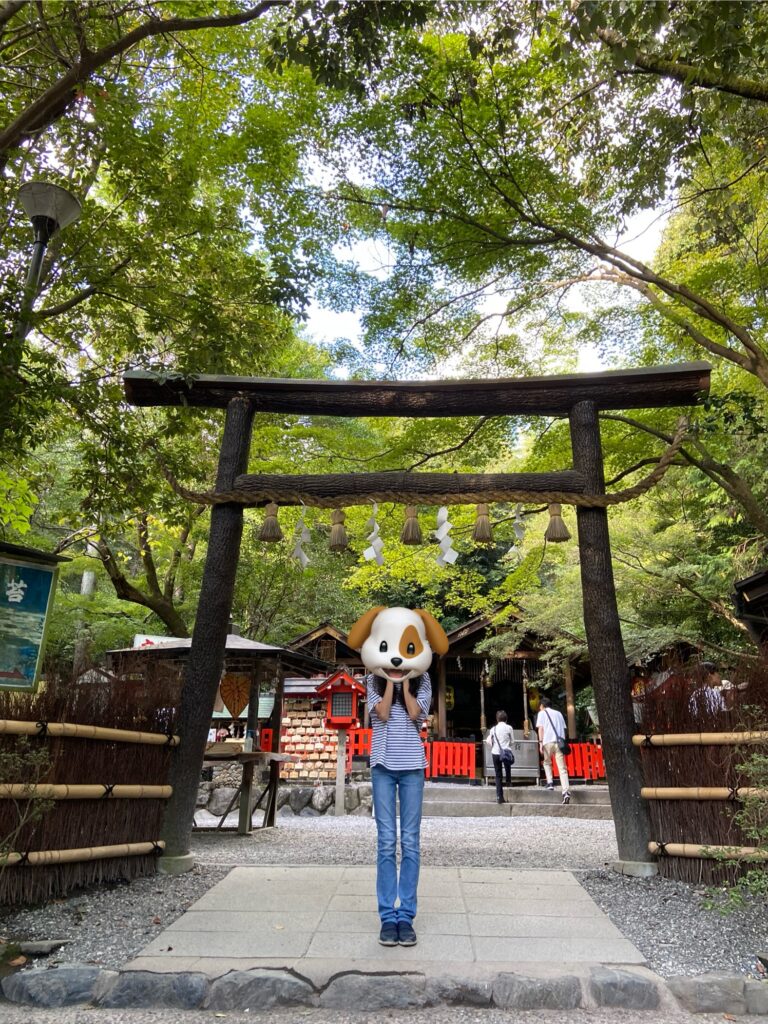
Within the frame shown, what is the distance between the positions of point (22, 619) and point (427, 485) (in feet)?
11.7

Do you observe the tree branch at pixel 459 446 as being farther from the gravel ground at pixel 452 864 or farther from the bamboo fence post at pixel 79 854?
the bamboo fence post at pixel 79 854

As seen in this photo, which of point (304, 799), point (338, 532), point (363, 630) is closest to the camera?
point (363, 630)

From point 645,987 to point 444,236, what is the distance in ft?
26.7

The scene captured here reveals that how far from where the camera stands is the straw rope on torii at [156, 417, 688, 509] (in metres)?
6.36

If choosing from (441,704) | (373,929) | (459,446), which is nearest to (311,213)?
(459,446)

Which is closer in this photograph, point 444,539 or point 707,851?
point 707,851

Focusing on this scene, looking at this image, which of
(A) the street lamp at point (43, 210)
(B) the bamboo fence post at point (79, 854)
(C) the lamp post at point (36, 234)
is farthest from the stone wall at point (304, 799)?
(A) the street lamp at point (43, 210)

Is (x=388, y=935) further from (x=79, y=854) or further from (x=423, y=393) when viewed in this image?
(x=423, y=393)

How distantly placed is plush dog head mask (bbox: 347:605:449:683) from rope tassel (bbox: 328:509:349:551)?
2.50 m

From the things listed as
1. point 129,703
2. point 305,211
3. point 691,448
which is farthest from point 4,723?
point 691,448

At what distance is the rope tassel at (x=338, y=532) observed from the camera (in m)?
6.84

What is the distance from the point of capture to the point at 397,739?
394 centimetres

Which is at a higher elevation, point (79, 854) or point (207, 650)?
point (207, 650)

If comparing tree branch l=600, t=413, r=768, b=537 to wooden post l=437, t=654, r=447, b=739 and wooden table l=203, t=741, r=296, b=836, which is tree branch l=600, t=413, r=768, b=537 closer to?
wooden table l=203, t=741, r=296, b=836
